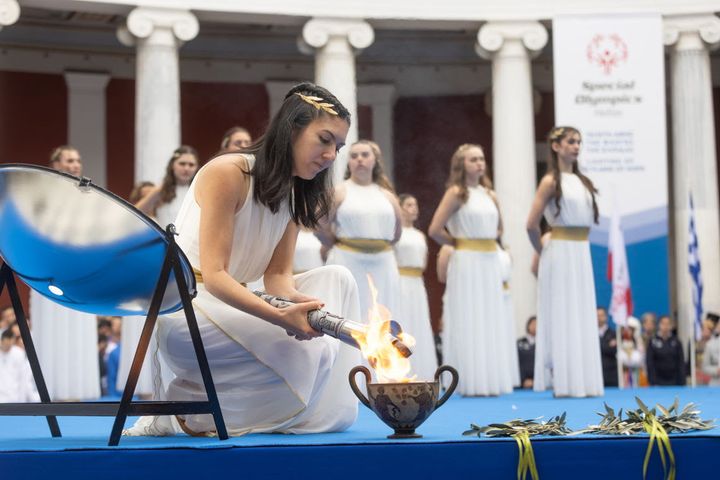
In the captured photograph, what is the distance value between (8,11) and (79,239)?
12440mm

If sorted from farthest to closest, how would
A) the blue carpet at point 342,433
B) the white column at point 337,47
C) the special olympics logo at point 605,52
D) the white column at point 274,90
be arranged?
the white column at point 274,90, the white column at point 337,47, the special olympics logo at point 605,52, the blue carpet at point 342,433

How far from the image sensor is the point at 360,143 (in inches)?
383

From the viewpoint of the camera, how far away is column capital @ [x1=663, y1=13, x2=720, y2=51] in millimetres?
18203

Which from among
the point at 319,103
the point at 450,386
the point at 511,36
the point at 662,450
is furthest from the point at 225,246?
the point at 511,36

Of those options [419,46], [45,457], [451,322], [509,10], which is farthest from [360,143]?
[419,46]

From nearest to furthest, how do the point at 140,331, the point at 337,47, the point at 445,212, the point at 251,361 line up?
1. the point at 251,361
2. the point at 445,212
3. the point at 140,331
4. the point at 337,47

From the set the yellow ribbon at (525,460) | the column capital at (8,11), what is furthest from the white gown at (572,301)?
the column capital at (8,11)

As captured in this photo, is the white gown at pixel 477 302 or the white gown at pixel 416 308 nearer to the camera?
the white gown at pixel 477 302

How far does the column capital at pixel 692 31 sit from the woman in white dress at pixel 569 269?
31.6 ft

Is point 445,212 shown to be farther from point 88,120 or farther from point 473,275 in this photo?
point 88,120

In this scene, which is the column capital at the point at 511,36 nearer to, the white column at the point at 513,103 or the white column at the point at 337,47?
the white column at the point at 513,103

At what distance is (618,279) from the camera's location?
13.9 meters

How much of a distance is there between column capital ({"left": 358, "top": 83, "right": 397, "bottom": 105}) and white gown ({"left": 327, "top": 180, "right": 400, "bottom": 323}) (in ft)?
39.8

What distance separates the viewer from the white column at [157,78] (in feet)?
55.2
